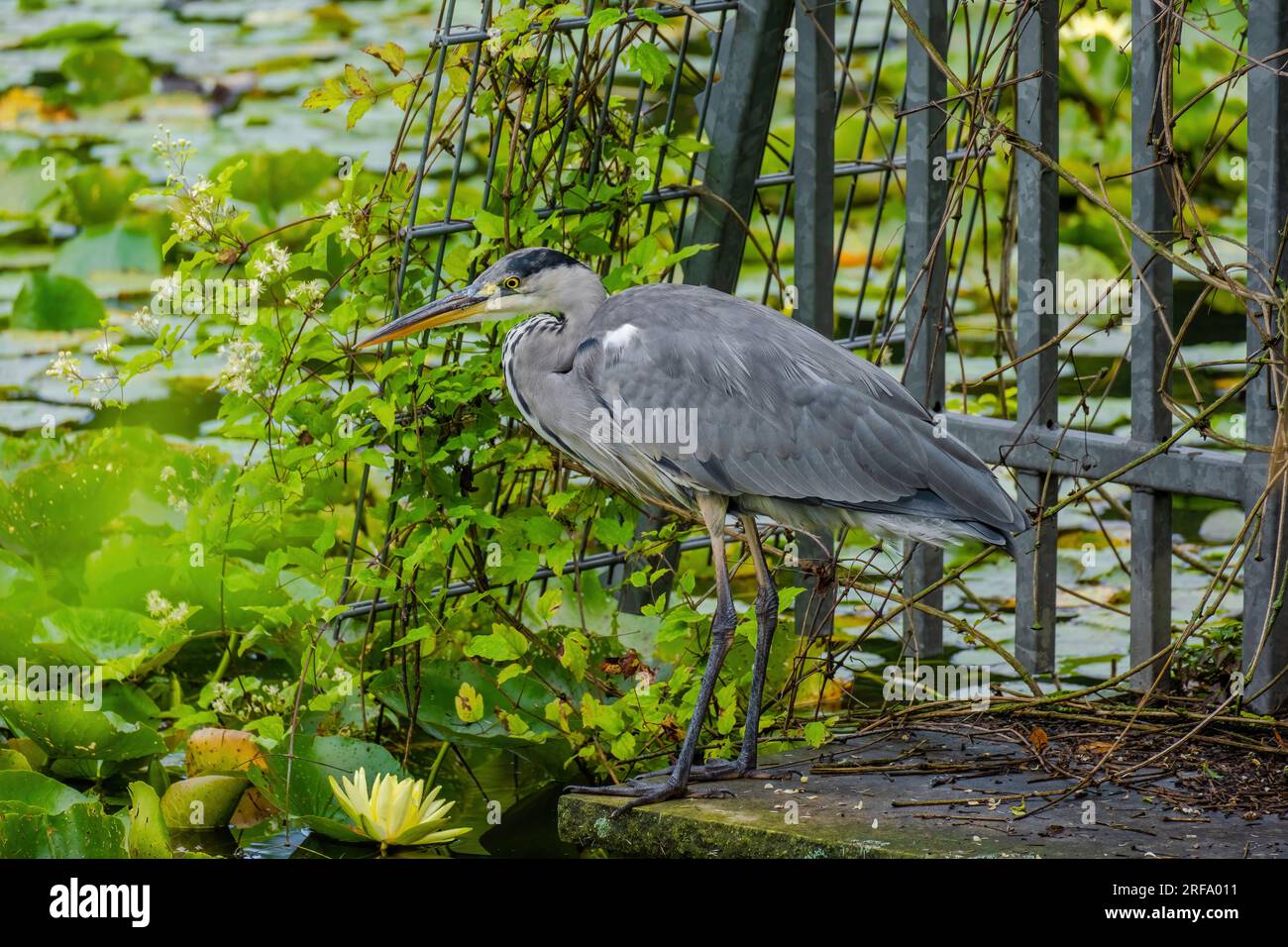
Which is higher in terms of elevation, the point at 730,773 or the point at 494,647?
the point at 494,647

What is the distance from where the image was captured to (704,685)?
3195 millimetres

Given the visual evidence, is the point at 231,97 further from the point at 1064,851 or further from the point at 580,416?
the point at 1064,851

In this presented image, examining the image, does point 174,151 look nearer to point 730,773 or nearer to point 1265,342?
point 730,773

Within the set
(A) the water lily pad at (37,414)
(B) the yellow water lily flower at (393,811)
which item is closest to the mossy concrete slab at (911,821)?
(B) the yellow water lily flower at (393,811)

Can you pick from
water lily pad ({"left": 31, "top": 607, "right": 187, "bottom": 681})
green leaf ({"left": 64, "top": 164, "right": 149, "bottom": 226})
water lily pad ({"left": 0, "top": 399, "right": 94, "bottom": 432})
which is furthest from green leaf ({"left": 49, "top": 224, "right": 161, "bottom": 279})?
water lily pad ({"left": 31, "top": 607, "right": 187, "bottom": 681})

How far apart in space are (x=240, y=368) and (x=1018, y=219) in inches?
68.2

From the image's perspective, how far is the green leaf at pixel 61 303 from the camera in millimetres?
6207

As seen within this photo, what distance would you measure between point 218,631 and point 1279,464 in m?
2.32

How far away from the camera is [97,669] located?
12.5 feet

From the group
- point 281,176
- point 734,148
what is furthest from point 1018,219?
point 281,176

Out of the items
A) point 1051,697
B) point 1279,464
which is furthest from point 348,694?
point 1279,464

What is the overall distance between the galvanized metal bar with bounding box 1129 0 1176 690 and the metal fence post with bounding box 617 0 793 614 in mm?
889

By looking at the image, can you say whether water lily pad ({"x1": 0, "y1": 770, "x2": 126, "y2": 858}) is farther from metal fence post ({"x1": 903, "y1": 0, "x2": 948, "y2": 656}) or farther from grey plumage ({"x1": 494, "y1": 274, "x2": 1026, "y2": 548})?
metal fence post ({"x1": 903, "y1": 0, "x2": 948, "y2": 656})

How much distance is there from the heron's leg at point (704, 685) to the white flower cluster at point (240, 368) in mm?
1035
